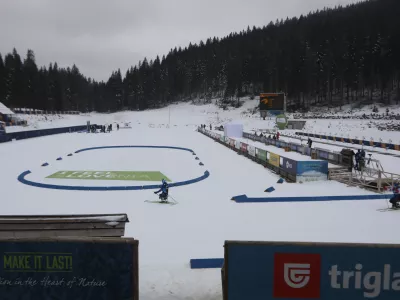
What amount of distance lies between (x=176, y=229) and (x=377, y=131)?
44.5 metres

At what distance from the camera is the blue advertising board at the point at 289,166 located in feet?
59.3

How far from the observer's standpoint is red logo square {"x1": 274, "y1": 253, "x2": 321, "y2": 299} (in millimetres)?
4582

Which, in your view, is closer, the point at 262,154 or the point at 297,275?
the point at 297,275

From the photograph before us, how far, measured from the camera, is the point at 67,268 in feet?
15.1

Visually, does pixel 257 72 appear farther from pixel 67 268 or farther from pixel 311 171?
pixel 67 268

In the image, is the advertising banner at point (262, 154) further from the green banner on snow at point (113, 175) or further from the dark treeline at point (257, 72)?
the dark treeline at point (257, 72)

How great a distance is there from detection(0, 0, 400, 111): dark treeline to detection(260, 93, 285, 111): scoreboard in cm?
2950

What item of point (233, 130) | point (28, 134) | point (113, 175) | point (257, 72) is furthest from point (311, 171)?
point (257, 72)

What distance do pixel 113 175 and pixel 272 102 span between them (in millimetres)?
46529

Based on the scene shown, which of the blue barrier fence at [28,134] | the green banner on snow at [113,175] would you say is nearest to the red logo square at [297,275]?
the green banner on snow at [113,175]

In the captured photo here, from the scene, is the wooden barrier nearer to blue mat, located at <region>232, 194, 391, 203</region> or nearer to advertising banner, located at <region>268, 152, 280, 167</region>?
blue mat, located at <region>232, 194, 391, 203</region>

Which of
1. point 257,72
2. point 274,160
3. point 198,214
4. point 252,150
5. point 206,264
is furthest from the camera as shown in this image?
point 257,72

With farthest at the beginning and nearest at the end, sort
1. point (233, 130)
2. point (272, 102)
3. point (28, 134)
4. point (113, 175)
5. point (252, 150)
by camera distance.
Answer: point (272, 102)
point (233, 130)
point (28, 134)
point (252, 150)
point (113, 175)

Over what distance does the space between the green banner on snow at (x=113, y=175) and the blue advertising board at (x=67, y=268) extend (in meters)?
13.0
